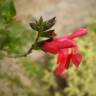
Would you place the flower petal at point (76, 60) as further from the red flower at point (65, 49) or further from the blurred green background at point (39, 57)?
the blurred green background at point (39, 57)

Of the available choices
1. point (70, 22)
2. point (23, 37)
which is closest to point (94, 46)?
point (70, 22)

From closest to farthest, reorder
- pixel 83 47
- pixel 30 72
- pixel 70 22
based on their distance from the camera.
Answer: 1. pixel 30 72
2. pixel 83 47
3. pixel 70 22

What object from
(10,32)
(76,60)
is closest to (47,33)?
(76,60)

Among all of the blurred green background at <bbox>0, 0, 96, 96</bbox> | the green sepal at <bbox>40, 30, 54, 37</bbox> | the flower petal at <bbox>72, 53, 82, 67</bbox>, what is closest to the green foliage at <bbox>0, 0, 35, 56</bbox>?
the blurred green background at <bbox>0, 0, 96, 96</bbox>

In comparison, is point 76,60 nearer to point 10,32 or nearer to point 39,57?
point 10,32

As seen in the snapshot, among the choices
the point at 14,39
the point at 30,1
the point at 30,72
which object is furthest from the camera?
the point at 30,1

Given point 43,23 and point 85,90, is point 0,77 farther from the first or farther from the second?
point 85,90

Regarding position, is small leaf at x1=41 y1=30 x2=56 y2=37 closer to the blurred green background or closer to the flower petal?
the flower petal

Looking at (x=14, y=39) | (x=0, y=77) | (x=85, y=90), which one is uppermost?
(x=14, y=39)
